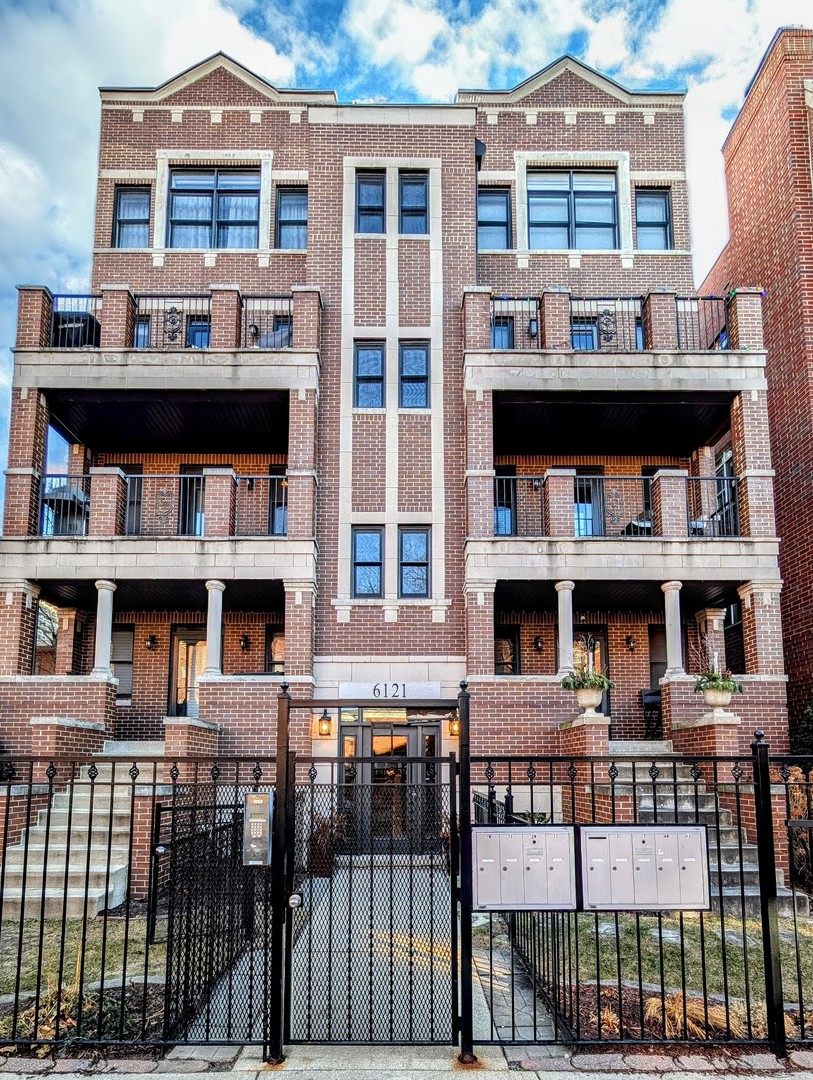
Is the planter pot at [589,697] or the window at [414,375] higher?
the window at [414,375]

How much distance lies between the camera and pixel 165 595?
1546 centimetres

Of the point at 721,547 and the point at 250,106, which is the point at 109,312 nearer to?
the point at 250,106

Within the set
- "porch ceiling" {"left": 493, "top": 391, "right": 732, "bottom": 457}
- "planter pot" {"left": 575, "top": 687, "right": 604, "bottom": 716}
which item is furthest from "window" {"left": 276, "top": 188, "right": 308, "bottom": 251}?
"planter pot" {"left": 575, "top": 687, "right": 604, "bottom": 716}

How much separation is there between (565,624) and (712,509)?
4.41m

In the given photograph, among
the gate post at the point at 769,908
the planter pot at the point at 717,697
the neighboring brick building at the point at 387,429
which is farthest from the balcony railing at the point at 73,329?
the gate post at the point at 769,908

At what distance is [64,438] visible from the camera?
1661 centimetres

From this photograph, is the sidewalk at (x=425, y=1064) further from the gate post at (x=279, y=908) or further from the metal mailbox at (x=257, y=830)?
the metal mailbox at (x=257, y=830)

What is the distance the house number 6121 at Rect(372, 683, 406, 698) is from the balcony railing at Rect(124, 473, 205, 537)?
438cm

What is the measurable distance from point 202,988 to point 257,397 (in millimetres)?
10867

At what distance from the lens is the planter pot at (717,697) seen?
12312 mm

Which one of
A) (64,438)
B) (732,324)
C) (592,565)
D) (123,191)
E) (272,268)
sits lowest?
(592,565)

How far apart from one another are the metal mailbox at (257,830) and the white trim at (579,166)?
587 inches

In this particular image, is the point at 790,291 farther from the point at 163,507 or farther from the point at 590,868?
the point at 590,868

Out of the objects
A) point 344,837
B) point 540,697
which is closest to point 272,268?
point 540,697
